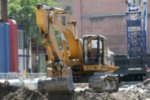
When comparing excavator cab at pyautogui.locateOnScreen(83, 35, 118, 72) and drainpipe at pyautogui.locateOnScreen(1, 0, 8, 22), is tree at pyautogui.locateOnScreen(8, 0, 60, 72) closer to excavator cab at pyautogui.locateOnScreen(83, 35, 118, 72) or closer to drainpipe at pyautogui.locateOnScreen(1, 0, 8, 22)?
drainpipe at pyautogui.locateOnScreen(1, 0, 8, 22)

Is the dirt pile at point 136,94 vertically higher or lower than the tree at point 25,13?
lower

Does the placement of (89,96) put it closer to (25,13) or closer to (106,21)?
(25,13)

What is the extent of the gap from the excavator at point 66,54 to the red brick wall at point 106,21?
30817 millimetres

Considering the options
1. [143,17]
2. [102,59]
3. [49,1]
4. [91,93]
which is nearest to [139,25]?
[143,17]

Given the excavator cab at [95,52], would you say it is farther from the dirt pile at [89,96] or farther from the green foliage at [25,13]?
the green foliage at [25,13]

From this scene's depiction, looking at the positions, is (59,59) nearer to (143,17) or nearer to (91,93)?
(91,93)

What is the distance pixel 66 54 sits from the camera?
55.3 ft

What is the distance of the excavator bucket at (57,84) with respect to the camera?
14.1 m

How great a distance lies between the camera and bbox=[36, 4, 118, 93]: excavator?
14242mm

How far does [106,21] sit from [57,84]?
120 ft

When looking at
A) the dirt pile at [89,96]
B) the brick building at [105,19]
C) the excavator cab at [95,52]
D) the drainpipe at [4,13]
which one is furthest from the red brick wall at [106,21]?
the dirt pile at [89,96]

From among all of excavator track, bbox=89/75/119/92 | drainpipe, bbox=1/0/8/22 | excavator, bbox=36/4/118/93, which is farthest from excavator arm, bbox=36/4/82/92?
drainpipe, bbox=1/0/8/22

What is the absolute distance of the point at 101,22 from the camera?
50312 millimetres

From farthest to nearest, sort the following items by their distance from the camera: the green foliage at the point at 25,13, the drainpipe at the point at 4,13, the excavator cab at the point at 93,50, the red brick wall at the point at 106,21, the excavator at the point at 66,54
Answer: the red brick wall at the point at 106,21
the green foliage at the point at 25,13
the drainpipe at the point at 4,13
the excavator cab at the point at 93,50
the excavator at the point at 66,54
